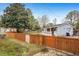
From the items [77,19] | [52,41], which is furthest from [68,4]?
[52,41]

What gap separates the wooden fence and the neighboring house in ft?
0.18

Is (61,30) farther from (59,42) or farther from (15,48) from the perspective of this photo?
(15,48)

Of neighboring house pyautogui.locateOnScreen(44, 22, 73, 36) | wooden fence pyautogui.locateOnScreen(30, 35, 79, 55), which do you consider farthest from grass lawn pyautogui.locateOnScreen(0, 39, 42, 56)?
neighboring house pyautogui.locateOnScreen(44, 22, 73, 36)

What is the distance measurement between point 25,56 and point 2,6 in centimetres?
65

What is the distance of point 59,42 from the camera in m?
2.97

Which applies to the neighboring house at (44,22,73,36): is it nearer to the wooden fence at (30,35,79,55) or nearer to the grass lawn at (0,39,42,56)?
the wooden fence at (30,35,79,55)

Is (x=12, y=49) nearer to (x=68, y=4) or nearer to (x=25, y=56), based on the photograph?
(x=25, y=56)

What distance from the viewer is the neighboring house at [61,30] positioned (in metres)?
2.92

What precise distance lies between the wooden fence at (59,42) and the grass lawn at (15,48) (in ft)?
0.25

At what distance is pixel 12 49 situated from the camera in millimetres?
2969

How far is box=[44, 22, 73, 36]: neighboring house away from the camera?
292 cm

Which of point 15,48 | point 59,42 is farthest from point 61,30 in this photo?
point 15,48

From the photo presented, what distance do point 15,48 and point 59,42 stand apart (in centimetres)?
53

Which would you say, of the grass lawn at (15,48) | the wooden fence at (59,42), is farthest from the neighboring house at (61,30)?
the grass lawn at (15,48)
